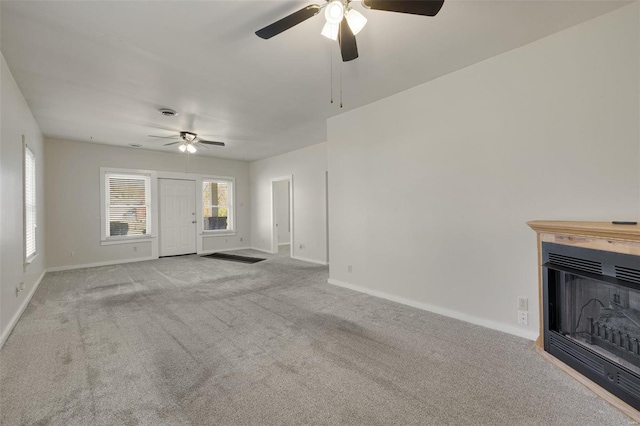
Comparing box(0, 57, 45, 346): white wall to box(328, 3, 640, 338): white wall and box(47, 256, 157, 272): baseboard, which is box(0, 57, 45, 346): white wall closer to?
box(47, 256, 157, 272): baseboard

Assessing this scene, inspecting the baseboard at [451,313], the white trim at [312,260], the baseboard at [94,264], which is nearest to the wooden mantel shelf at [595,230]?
the baseboard at [451,313]

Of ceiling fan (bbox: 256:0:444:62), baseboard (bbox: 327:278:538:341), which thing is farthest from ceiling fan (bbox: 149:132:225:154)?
ceiling fan (bbox: 256:0:444:62)

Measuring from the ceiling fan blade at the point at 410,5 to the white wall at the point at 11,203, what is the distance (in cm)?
344

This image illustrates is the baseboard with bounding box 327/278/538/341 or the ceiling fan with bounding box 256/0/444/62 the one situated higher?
the ceiling fan with bounding box 256/0/444/62

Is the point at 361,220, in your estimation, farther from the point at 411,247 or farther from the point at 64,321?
the point at 64,321

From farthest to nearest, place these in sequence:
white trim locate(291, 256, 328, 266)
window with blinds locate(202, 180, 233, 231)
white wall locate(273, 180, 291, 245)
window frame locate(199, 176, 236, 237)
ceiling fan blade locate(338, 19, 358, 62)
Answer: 1. white wall locate(273, 180, 291, 245)
2. window with blinds locate(202, 180, 233, 231)
3. window frame locate(199, 176, 236, 237)
4. white trim locate(291, 256, 328, 266)
5. ceiling fan blade locate(338, 19, 358, 62)

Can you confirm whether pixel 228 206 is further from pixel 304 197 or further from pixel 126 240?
pixel 304 197

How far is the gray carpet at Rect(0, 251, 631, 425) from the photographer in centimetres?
165

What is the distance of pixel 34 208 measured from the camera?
14.2 feet

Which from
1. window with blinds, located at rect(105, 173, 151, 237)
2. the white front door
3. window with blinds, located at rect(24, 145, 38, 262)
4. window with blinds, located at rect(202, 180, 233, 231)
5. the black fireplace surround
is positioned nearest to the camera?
the black fireplace surround

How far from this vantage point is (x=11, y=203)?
9.62 ft

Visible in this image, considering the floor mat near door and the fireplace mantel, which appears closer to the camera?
the fireplace mantel

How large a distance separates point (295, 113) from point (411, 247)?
262 cm

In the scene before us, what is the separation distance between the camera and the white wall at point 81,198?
5.66 meters
